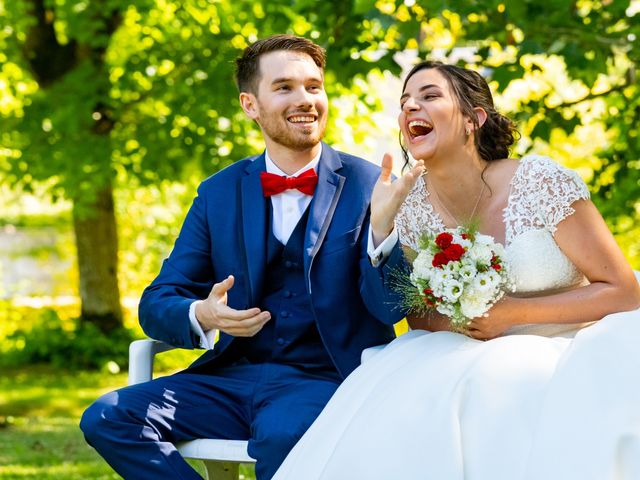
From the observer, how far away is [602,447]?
2.34m

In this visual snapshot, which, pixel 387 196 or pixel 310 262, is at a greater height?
pixel 387 196

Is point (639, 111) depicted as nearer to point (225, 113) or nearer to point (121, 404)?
point (225, 113)

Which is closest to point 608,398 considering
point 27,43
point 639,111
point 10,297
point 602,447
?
point 602,447

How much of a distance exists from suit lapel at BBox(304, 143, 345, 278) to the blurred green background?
73 centimetres

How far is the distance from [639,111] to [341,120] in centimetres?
314

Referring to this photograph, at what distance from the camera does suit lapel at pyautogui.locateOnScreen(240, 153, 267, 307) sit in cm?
336

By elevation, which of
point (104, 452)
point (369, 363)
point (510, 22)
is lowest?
point (104, 452)

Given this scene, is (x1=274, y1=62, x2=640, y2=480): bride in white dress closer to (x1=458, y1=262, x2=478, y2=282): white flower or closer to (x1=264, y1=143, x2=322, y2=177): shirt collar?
(x1=458, y1=262, x2=478, y2=282): white flower

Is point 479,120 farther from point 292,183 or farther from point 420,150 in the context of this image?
point 292,183

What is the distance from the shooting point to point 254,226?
3426 mm

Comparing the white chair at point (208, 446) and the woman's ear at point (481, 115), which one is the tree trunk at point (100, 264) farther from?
the woman's ear at point (481, 115)

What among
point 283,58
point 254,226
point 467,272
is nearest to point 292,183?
point 254,226

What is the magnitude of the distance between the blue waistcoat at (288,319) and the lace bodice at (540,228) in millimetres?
460

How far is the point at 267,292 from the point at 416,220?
586mm
